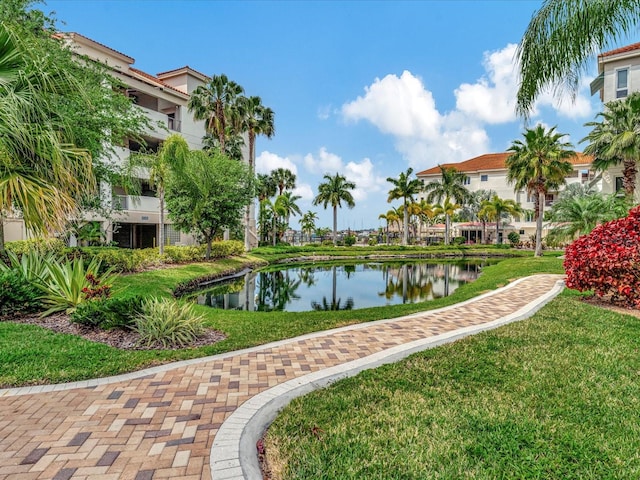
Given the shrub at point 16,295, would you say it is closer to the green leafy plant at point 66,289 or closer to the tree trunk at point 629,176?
the green leafy plant at point 66,289

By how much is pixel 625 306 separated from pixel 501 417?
764 cm

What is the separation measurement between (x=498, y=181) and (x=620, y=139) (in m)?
33.1

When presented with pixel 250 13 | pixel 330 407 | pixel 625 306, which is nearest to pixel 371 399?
pixel 330 407

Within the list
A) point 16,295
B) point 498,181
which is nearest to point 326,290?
point 16,295

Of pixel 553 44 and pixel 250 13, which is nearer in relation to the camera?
pixel 553 44

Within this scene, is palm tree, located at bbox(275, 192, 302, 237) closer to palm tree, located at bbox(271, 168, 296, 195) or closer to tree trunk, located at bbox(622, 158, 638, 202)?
palm tree, located at bbox(271, 168, 296, 195)

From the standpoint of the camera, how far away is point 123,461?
3.03 metres

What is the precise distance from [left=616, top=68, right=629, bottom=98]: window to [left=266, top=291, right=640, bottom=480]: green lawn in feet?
89.6

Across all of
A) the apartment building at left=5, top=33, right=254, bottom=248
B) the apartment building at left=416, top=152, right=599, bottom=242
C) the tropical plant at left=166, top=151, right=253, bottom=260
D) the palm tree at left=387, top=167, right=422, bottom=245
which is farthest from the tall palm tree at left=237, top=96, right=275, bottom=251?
the apartment building at left=416, top=152, right=599, bottom=242

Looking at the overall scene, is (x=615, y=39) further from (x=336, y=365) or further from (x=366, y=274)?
(x=366, y=274)

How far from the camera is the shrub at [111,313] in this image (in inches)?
268

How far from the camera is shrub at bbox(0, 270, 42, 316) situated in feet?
25.0

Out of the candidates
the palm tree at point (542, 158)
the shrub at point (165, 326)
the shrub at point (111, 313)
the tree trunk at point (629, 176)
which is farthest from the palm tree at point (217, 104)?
the tree trunk at point (629, 176)

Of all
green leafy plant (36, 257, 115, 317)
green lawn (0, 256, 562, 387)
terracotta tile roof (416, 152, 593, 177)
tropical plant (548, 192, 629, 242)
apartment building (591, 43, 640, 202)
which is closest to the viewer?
green lawn (0, 256, 562, 387)
